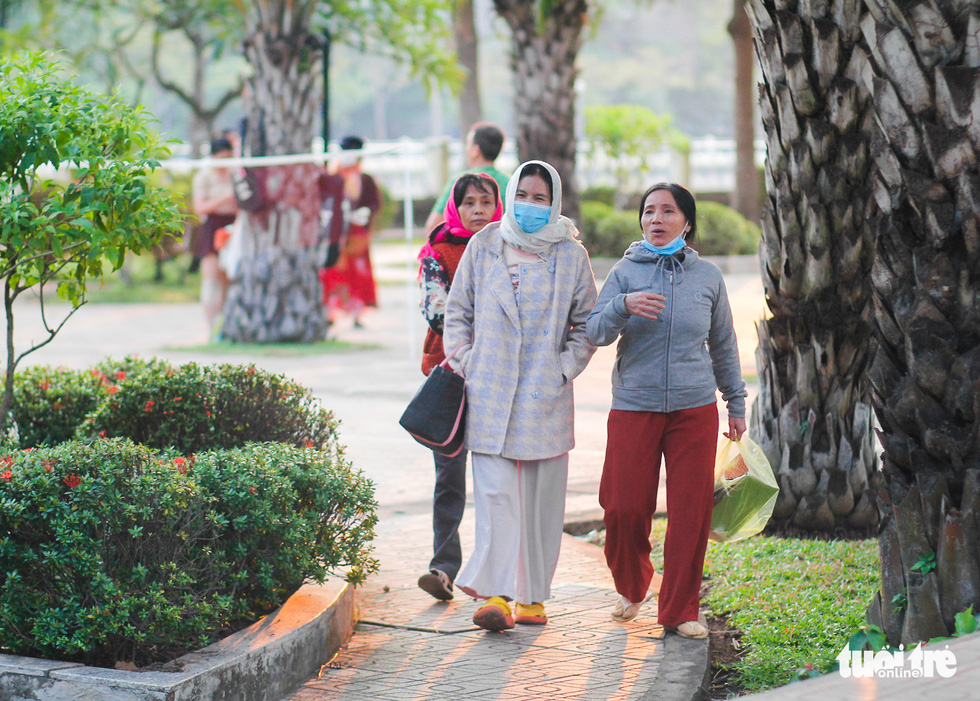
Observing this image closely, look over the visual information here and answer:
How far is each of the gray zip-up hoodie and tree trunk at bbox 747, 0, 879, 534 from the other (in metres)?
1.14

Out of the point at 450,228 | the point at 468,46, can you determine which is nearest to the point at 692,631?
the point at 450,228

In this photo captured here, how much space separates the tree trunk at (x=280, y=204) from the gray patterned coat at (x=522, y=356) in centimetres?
930

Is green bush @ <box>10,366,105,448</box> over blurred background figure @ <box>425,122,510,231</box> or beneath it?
beneath

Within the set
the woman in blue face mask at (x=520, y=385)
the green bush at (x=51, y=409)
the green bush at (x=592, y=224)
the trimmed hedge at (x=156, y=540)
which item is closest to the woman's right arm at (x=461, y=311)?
the woman in blue face mask at (x=520, y=385)

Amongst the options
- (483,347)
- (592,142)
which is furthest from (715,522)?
(592,142)

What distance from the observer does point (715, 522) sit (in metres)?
4.73

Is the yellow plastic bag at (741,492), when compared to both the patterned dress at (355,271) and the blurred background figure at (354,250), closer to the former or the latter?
the blurred background figure at (354,250)

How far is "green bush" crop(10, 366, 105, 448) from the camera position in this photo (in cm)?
568

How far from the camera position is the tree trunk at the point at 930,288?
11.4 feet

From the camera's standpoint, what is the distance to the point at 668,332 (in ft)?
14.5

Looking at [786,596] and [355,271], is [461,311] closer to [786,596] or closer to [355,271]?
[786,596]

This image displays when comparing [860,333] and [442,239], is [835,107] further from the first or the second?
[442,239]

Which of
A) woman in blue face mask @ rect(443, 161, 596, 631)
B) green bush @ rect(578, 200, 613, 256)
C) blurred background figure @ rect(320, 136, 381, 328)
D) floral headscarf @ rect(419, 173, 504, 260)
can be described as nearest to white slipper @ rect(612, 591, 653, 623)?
woman in blue face mask @ rect(443, 161, 596, 631)

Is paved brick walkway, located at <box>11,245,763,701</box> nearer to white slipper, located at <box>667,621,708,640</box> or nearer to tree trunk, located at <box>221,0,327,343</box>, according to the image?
white slipper, located at <box>667,621,708,640</box>
